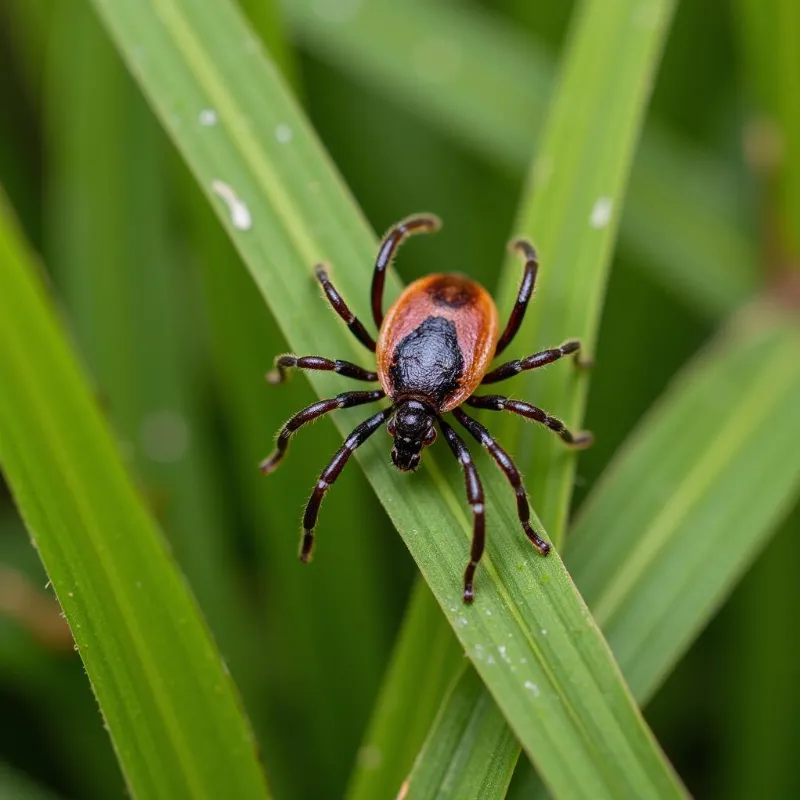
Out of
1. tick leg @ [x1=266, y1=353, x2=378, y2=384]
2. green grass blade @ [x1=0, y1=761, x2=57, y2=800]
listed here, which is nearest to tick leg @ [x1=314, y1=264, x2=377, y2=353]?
tick leg @ [x1=266, y1=353, x2=378, y2=384]

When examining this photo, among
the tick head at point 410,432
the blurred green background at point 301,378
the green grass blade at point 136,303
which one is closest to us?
the tick head at point 410,432

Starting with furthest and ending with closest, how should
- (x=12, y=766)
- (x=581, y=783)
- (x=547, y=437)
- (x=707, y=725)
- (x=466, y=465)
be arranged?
(x=707, y=725) < (x=12, y=766) < (x=547, y=437) < (x=466, y=465) < (x=581, y=783)

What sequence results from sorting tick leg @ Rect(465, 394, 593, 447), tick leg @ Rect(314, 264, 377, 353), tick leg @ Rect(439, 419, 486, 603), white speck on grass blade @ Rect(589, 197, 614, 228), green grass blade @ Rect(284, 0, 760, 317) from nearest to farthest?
tick leg @ Rect(439, 419, 486, 603) < tick leg @ Rect(465, 394, 593, 447) < tick leg @ Rect(314, 264, 377, 353) < white speck on grass blade @ Rect(589, 197, 614, 228) < green grass blade @ Rect(284, 0, 760, 317)

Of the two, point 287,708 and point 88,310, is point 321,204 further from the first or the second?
point 287,708

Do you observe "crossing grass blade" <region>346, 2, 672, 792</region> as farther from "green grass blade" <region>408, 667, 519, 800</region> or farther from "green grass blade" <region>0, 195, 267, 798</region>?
"green grass blade" <region>0, 195, 267, 798</region>

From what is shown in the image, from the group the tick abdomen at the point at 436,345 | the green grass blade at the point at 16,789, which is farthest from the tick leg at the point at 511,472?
the green grass blade at the point at 16,789

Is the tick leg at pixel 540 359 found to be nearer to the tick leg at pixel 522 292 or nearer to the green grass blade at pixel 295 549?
the tick leg at pixel 522 292

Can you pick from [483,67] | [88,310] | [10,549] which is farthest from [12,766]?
→ [483,67]

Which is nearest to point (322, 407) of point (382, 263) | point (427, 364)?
point (427, 364)
